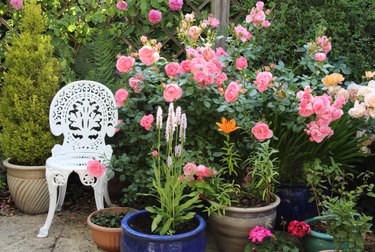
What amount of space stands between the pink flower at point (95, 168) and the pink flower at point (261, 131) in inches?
37.2

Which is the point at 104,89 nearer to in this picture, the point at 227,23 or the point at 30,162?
the point at 30,162

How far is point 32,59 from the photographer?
3.57 metres

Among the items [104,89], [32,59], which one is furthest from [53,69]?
[104,89]

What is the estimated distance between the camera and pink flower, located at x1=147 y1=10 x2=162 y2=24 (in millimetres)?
→ 3941

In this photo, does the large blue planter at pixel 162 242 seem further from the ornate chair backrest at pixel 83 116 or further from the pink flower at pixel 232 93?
the ornate chair backrest at pixel 83 116

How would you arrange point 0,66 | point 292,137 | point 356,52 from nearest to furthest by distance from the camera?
point 292,137
point 356,52
point 0,66

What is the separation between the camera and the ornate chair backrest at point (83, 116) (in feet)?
11.4

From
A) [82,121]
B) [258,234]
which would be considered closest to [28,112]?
[82,121]

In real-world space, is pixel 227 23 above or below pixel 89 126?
above

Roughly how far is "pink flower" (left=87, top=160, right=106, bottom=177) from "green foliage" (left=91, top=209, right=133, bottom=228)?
260mm

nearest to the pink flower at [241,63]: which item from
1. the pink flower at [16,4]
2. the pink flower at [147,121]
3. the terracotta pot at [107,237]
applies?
the pink flower at [147,121]

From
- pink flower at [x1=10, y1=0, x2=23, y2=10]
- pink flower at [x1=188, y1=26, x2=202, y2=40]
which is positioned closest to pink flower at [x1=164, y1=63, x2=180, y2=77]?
pink flower at [x1=188, y1=26, x2=202, y2=40]

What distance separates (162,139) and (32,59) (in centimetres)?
120

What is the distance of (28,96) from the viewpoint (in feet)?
11.7
